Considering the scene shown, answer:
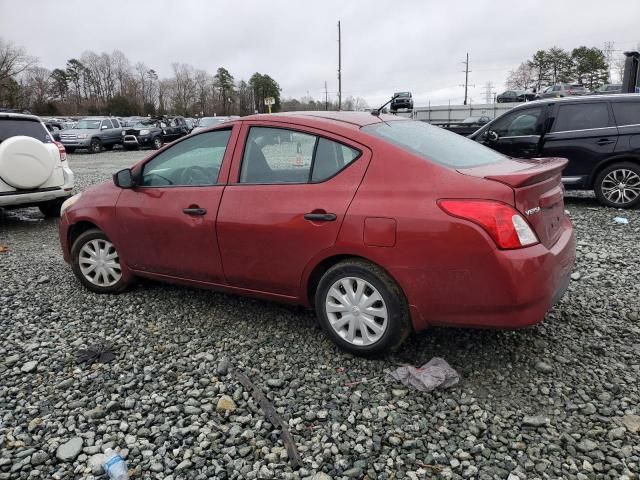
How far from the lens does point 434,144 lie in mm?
3361

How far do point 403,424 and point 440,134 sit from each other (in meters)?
2.10

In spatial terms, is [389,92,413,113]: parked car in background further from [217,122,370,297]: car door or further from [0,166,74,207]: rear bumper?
[0,166,74,207]: rear bumper

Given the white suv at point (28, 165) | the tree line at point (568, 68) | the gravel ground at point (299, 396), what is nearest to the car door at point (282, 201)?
the gravel ground at point (299, 396)

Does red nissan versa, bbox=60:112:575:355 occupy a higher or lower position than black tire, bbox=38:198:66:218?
higher

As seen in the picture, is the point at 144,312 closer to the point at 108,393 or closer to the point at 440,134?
the point at 108,393

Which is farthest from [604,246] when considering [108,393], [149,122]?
[149,122]

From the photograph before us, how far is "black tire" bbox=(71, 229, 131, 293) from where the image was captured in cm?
444

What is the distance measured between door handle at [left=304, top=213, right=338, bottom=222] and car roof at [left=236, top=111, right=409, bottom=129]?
0.64 meters

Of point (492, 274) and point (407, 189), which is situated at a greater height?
point (407, 189)

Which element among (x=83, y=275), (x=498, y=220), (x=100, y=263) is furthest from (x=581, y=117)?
(x=83, y=275)

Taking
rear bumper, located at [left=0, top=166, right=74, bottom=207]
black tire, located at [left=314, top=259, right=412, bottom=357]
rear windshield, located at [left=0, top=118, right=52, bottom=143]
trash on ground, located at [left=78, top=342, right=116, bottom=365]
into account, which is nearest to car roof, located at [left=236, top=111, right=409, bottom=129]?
black tire, located at [left=314, top=259, right=412, bottom=357]

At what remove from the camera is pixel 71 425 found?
2.68 metres

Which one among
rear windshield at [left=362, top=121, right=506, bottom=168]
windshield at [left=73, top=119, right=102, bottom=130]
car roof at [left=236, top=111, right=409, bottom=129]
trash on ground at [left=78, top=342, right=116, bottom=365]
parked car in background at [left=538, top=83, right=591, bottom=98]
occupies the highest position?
parked car in background at [left=538, top=83, right=591, bottom=98]

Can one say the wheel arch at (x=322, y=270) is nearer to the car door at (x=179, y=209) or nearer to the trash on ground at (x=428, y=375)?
the trash on ground at (x=428, y=375)
